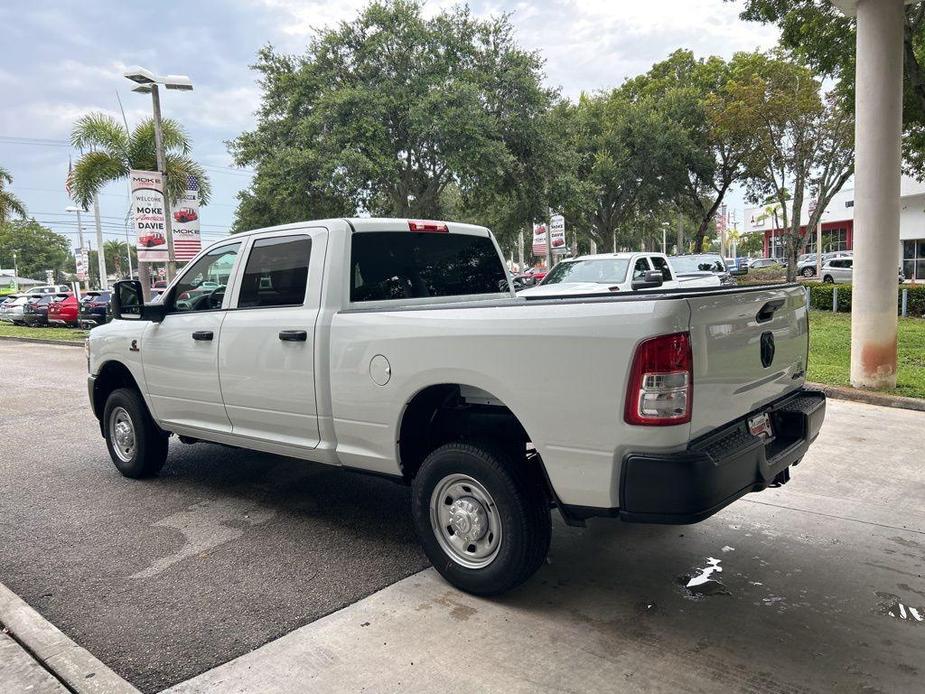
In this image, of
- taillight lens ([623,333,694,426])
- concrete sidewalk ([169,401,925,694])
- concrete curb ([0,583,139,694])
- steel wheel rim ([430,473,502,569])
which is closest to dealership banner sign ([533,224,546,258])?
concrete sidewalk ([169,401,925,694])

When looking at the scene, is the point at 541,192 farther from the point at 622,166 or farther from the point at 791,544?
the point at 791,544

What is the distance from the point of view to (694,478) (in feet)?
9.57

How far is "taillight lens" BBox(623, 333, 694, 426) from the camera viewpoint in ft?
9.55

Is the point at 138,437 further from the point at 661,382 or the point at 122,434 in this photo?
the point at 661,382

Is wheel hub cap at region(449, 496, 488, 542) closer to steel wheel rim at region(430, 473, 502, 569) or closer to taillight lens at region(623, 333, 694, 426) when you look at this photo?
steel wheel rim at region(430, 473, 502, 569)

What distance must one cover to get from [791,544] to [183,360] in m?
4.23

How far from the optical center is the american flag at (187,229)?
1834cm

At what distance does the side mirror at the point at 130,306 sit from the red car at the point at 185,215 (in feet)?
45.2

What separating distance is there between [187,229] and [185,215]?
0.43 metres

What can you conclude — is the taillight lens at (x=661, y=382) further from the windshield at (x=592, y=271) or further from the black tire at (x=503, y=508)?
the windshield at (x=592, y=271)

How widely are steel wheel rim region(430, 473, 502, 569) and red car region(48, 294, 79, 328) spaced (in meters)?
29.2

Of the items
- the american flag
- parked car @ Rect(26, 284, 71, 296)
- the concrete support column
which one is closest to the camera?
the concrete support column

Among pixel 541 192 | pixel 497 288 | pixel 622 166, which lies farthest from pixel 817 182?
pixel 497 288

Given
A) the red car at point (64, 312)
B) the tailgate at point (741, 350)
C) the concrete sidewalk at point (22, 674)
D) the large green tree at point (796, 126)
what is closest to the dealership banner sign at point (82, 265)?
the red car at point (64, 312)
